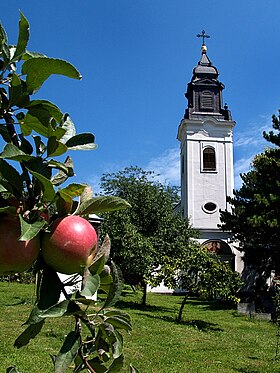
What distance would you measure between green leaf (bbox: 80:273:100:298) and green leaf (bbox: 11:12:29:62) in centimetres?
29

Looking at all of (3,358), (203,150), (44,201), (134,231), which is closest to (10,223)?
(44,201)

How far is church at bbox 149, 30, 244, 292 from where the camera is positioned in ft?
63.5

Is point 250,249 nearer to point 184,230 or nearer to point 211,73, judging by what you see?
point 184,230

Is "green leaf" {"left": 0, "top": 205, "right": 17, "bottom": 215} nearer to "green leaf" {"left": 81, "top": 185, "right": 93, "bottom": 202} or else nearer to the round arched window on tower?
"green leaf" {"left": 81, "top": 185, "right": 93, "bottom": 202}

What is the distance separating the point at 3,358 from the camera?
4.69 m

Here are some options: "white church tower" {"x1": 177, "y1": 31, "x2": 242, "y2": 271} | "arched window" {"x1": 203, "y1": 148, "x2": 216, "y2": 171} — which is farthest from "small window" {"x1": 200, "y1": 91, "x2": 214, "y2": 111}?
"arched window" {"x1": 203, "y1": 148, "x2": 216, "y2": 171}

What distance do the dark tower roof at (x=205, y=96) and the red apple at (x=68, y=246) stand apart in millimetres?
20703

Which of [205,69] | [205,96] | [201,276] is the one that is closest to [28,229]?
[201,276]

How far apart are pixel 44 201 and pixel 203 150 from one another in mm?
20323

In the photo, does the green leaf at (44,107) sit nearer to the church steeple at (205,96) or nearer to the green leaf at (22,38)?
the green leaf at (22,38)

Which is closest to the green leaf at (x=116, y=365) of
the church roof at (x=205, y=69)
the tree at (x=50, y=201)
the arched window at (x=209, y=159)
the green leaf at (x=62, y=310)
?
the tree at (x=50, y=201)

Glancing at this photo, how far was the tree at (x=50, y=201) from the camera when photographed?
480 millimetres

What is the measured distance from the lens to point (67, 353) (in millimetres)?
487

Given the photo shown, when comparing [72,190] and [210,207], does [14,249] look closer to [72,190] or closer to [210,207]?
[72,190]
